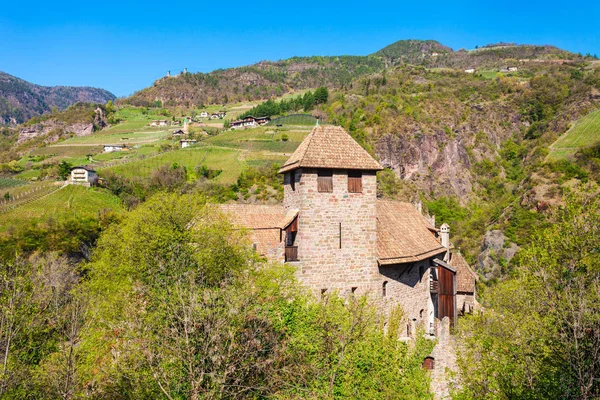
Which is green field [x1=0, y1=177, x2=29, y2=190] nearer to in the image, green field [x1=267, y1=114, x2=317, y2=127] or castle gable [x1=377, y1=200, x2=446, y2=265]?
green field [x1=267, y1=114, x2=317, y2=127]

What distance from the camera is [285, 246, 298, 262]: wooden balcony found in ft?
67.7

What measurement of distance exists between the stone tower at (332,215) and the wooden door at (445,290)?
28.6 feet

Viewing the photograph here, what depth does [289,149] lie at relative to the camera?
9500 centimetres

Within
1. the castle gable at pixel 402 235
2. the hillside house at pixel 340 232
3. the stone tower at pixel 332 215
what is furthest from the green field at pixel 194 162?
the stone tower at pixel 332 215

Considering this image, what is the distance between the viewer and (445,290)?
1141 inches

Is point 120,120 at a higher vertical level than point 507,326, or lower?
higher

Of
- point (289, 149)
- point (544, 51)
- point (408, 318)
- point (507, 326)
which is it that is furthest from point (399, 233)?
point (544, 51)

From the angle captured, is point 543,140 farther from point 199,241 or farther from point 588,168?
point 199,241

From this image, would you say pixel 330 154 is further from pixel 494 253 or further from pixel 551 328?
pixel 494 253

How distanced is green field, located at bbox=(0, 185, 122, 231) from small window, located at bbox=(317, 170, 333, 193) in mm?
47241

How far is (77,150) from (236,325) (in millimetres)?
122167

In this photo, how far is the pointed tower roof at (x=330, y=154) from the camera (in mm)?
21298

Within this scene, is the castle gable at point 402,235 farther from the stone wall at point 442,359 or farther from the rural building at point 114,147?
the rural building at point 114,147

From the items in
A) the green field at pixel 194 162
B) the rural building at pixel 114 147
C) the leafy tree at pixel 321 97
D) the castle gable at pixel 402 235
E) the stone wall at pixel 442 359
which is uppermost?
the leafy tree at pixel 321 97
